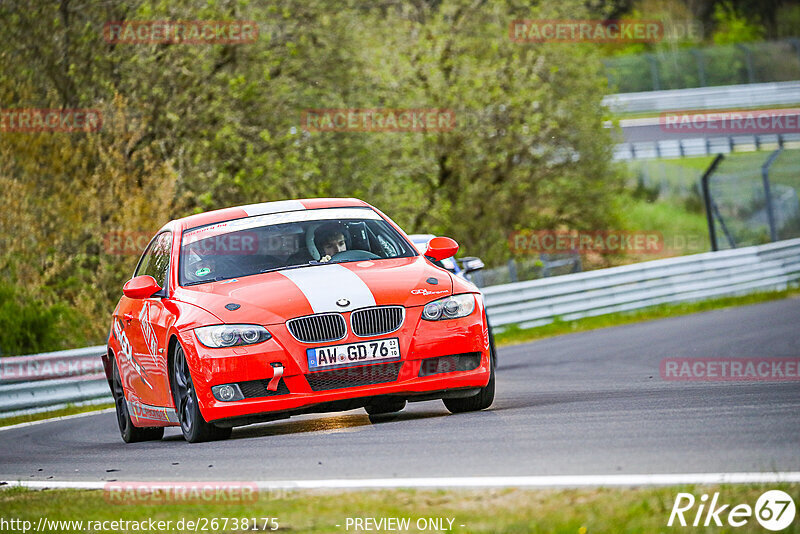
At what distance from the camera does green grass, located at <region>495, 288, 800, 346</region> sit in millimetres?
21438

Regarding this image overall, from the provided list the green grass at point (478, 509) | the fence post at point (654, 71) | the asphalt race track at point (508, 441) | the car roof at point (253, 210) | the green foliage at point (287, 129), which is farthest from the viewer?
the fence post at point (654, 71)

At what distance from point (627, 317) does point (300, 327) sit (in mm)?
15366

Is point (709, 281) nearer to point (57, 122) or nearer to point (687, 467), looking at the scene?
point (57, 122)

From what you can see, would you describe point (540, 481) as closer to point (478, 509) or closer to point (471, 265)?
point (478, 509)

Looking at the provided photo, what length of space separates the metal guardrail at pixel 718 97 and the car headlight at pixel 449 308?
4054 centimetres

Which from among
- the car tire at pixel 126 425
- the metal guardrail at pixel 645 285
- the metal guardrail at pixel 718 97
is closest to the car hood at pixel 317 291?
the car tire at pixel 126 425

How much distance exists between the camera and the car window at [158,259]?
9367 mm

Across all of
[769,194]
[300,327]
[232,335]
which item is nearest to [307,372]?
[300,327]

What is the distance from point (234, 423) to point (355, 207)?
7.30ft

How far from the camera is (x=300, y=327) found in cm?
791

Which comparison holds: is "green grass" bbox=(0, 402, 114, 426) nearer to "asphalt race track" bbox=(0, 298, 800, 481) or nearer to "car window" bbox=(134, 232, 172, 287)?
"asphalt race track" bbox=(0, 298, 800, 481)

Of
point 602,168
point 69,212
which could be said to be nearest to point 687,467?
point 69,212

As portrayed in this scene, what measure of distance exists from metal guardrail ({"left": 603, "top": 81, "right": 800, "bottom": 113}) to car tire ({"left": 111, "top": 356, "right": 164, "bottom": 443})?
39.4 meters

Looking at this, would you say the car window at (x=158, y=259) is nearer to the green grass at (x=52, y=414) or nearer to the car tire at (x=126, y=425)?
the car tire at (x=126, y=425)
